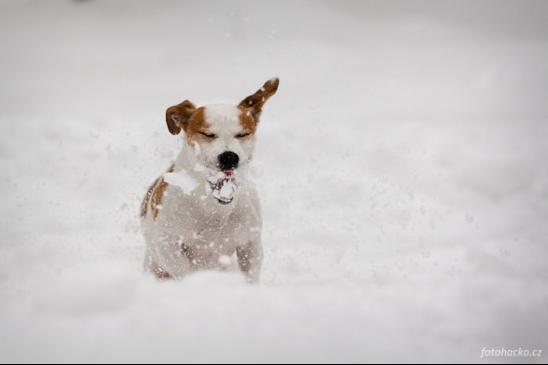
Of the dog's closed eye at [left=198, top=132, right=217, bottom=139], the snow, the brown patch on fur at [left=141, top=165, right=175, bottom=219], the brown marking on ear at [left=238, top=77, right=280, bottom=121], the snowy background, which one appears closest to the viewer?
the snowy background

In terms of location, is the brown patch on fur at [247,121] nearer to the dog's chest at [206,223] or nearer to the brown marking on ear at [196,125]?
the brown marking on ear at [196,125]

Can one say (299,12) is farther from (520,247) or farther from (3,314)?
(3,314)

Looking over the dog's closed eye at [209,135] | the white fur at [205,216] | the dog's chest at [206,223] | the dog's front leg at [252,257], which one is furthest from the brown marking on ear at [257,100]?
the dog's front leg at [252,257]

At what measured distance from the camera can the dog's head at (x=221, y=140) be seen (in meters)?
3.71

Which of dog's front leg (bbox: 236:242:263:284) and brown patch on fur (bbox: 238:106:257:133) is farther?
dog's front leg (bbox: 236:242:263:284)

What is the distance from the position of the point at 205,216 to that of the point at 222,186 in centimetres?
A: 24

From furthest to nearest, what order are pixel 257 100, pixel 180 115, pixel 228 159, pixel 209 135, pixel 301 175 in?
pixel 301 175 → pixel 257 100 → pixel 180 115 → pixel 209 135 → pixel 228 159

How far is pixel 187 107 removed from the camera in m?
4.13

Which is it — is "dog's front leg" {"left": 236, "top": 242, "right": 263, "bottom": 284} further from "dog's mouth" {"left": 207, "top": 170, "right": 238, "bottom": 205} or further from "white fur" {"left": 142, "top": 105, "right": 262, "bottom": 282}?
"dog's mouth" {"left": 207, "top": 170, "right": 238, "bottom": 205}

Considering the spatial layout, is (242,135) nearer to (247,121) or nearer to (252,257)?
(247,121)

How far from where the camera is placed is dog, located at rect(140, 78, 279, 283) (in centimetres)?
379

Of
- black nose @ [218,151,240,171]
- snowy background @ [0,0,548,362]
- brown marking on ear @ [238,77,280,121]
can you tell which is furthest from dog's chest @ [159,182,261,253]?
brown marking on ear @ [238,77,280,121]

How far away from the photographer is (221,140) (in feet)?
12.3

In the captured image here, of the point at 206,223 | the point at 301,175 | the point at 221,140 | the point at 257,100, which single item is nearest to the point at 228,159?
the point at 221,140
